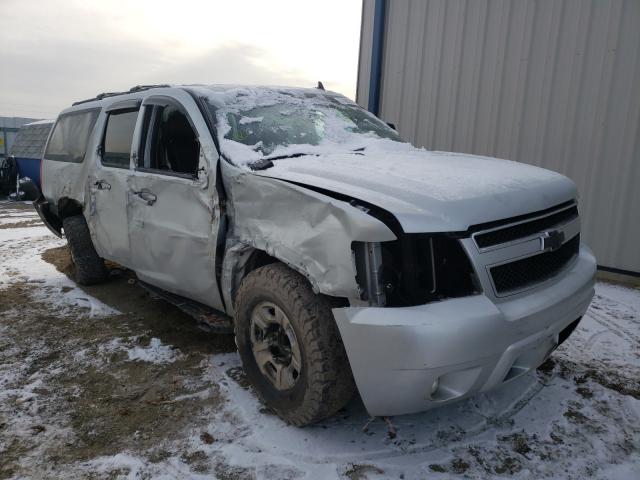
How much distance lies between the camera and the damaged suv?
199cm

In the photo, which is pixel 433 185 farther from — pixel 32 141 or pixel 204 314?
pixel 32 141

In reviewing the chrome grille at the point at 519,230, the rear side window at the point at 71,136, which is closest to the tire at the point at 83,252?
the rear side window at the point at 71,136

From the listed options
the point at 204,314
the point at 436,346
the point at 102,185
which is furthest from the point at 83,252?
the point at 436,346

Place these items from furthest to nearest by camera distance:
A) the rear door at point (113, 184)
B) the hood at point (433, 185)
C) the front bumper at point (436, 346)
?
the rear door at point (113, 184) < the hood at point (433, 185) < the front bumper at point (436, 346)

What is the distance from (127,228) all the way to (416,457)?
107 inches

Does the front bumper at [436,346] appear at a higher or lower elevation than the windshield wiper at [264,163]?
lower

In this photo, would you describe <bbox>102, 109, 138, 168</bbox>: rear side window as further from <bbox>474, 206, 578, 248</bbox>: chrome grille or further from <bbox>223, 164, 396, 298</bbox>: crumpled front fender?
<bbox>474, 206, 578, 248</bbox>: chrome grille

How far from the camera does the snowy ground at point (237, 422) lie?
224 cm

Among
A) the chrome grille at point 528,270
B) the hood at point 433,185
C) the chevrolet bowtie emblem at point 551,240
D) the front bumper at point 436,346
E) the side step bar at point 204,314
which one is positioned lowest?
the side step bar at point 204,314

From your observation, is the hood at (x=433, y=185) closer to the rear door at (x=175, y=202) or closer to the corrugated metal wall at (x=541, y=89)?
the rear door at (x=175, y=202)

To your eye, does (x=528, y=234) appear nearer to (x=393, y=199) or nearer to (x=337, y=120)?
(x=393, y=199)

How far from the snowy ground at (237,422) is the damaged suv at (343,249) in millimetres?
266

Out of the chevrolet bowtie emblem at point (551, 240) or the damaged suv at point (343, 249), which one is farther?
the chevrolet bowtie emblem at point (551, 240)

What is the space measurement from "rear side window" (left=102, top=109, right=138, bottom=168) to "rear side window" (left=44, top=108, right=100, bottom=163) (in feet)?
1.34
